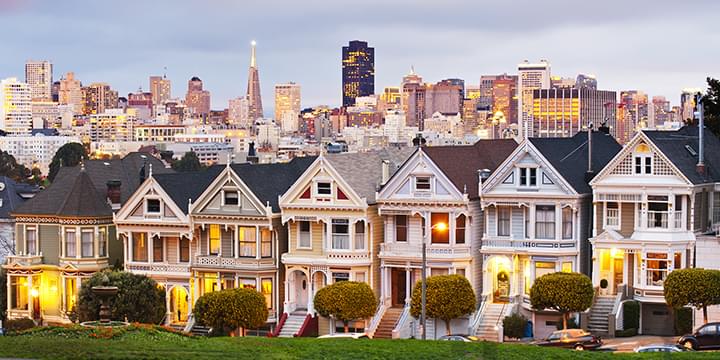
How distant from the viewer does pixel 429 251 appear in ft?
181

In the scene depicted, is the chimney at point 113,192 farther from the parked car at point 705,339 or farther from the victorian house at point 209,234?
the parked car at point 705,339

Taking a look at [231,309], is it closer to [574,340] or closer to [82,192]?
[82,192]

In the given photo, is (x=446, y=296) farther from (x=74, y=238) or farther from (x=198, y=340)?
(x=74, y=238)

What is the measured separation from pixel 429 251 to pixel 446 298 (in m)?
2.98

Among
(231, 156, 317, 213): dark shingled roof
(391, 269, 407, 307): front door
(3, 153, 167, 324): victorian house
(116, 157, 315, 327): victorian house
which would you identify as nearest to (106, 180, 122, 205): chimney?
(3, 153, 167, 324): victorian house

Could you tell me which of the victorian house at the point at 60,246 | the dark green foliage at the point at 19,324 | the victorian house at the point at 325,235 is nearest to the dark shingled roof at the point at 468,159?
the victorian house at the point at 325,235

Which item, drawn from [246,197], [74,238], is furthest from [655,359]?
[74,238]

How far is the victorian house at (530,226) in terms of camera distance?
175ft

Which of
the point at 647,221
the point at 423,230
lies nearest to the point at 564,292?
the point at 647,221

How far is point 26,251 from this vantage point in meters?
63.7

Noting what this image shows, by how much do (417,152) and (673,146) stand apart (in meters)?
9.52

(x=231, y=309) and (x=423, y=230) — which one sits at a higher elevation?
(x=423, y=230)

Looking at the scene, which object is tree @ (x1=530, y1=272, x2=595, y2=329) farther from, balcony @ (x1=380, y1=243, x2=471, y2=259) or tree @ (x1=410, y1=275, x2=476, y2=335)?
balcony @ (x1=380, y1=243, x2=471, y2=259)

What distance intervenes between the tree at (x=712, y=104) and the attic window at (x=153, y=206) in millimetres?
28863
